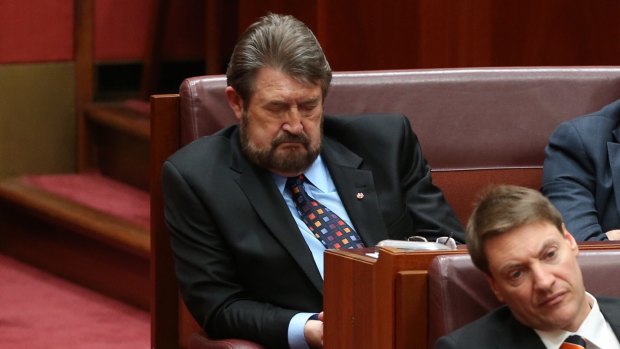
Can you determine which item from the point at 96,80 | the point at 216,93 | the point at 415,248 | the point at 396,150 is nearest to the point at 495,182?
the point at 396,150

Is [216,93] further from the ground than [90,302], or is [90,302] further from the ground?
[216,93]

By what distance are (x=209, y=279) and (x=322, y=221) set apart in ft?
0.72

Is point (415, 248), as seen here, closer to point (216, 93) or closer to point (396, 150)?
point (396, 150)

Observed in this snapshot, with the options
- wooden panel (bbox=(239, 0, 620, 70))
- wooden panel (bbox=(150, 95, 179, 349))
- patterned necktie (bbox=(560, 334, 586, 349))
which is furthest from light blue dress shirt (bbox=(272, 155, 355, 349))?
wooden panel (bbox=(239, 0, 620, 70))

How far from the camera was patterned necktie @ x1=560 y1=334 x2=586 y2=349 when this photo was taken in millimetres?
1524

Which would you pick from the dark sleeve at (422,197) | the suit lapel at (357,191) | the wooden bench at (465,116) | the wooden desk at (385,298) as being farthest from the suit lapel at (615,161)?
the wooden desk at (385,298)

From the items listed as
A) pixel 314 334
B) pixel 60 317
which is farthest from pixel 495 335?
pixel 60 317

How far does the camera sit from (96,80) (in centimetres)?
414

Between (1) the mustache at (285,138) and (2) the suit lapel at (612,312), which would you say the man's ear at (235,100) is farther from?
(2) the suit lapel at (612,312)

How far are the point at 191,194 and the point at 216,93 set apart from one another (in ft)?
0.84

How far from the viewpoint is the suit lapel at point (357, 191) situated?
2.12m

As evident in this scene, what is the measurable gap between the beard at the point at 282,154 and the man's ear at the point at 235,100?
0.02m

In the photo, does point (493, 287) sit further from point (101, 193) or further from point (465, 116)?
point (101, 193)

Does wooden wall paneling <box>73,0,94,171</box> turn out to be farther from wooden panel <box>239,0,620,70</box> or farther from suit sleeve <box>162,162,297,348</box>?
suit sleeve <box>162,162,297,348</box>
